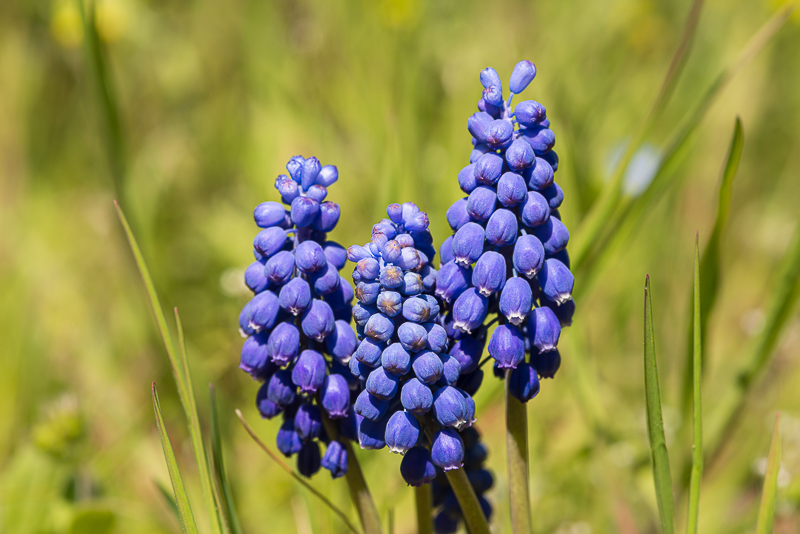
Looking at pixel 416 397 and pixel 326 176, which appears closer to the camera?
pixel 416 397

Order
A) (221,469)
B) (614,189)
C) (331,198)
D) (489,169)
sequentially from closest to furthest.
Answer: (489,169), (221,469), (614,189), (331,198)

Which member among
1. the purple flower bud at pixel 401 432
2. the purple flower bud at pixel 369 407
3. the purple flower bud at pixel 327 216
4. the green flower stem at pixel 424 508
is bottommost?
the green flower stem at pixel 424 508

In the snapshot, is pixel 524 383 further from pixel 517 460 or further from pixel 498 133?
pixel 498 133

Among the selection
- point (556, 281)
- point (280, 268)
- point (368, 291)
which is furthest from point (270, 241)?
point (556, 281)

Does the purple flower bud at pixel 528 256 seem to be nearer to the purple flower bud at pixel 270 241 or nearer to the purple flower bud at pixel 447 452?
the purple flower bud at pixel 447 452

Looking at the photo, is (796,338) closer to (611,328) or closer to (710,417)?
(611,328)

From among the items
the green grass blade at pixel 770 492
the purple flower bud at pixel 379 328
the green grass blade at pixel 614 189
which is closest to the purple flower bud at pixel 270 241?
the purple flower bud at pixel 379 328

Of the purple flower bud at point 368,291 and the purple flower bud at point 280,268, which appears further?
the purple flower bud at point 280,268
